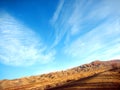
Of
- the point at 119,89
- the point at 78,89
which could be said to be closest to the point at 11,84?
the point at 78,89

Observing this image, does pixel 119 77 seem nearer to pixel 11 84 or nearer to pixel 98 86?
pixel 98 86

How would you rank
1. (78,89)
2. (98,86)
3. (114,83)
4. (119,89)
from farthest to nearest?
(78,89), (98,86), (114,83), (119,89)

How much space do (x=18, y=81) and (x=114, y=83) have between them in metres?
80.4

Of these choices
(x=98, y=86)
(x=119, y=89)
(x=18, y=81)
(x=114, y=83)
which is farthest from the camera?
(x=18, y=81)

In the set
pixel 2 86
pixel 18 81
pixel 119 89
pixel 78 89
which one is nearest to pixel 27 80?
pixel 18 81

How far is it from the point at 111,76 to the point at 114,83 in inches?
127

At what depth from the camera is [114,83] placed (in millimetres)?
20219

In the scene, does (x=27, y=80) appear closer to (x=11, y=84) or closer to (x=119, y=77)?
(x=11, y=84)

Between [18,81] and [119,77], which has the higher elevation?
[18,81]

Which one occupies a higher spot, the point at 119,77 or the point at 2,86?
the point at 2,86

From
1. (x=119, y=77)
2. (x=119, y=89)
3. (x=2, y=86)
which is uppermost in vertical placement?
(x=2, y=86)

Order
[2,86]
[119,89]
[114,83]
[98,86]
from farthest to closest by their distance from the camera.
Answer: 1. [2,86]
2. [98,86]
3. [114,83]
4. [119,89]

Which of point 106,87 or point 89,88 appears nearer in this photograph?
point 106,87

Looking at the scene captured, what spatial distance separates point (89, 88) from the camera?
22.2 m
